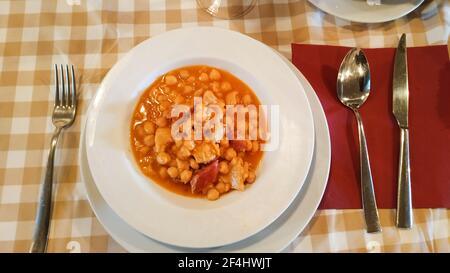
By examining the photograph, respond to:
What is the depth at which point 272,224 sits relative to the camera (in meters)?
1.39

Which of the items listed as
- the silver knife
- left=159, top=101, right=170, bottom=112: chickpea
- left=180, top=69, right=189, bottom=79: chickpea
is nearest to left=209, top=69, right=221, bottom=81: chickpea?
left=180, top=69, right=189, bottom=79: chickpea

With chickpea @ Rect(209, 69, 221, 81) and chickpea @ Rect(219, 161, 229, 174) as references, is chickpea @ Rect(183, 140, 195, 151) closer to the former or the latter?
chickpea @ Rect(219, 161, 229, 174)

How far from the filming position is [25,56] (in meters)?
1.76

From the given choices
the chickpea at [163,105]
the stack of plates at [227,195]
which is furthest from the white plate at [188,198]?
the chickpea at [163,105]

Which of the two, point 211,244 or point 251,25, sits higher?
point 251,25

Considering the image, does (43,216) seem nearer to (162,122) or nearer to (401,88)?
(162,122)

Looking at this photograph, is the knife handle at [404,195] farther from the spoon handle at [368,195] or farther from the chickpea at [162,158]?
the chickpea at [162,158]

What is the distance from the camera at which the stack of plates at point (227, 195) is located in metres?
1.30

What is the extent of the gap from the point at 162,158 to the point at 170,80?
365 mm

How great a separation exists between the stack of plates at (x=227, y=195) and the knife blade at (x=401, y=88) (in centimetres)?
36

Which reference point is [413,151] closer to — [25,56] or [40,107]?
[40,107]
